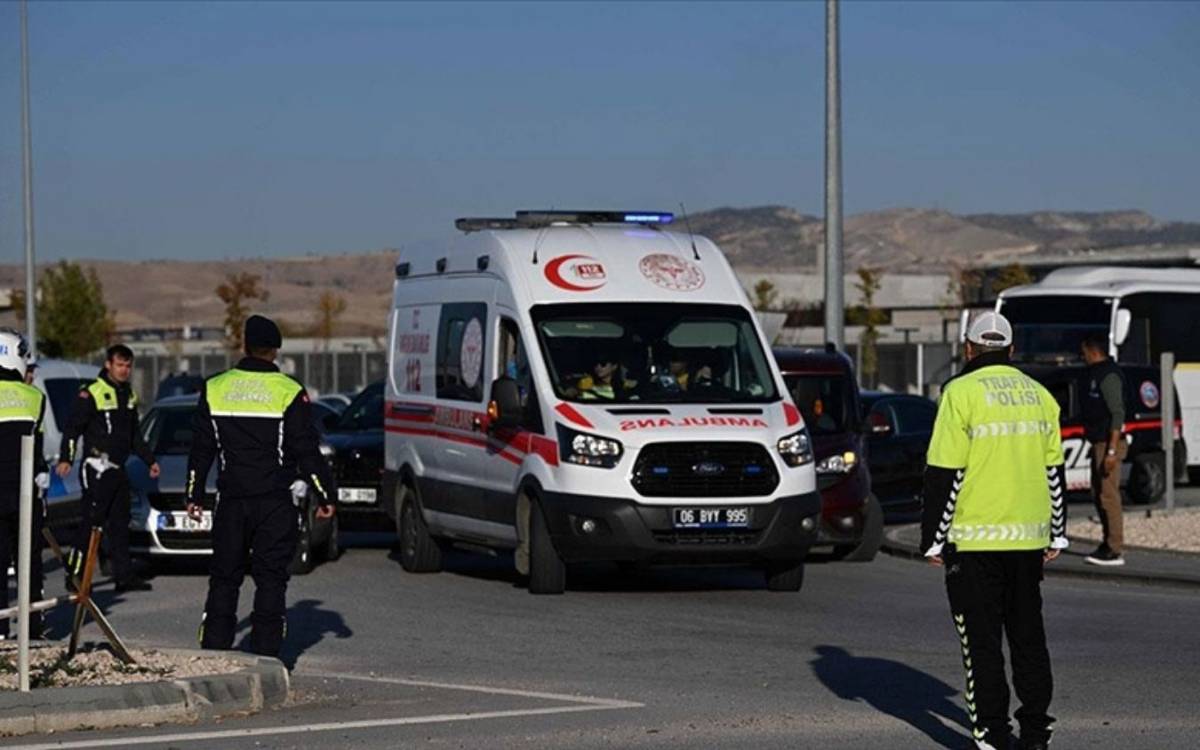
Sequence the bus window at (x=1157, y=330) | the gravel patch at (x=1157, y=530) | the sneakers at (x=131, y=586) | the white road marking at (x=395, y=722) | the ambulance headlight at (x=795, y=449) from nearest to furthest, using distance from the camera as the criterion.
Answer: the white road marking at (x=395, y=722) → the ambulance headlight at (x=795, y=449) → the sneakers at (x=131, y=586) → the gravel patch at (x=1157, y=530) → the bus window at (x=1157, y=330)

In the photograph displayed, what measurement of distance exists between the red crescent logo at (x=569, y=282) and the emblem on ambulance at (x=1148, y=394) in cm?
1385

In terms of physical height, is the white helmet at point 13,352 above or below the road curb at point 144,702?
above

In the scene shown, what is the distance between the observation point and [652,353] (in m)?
18.3

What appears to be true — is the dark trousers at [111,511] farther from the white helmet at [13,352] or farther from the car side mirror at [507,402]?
the white helmet at [13,352]

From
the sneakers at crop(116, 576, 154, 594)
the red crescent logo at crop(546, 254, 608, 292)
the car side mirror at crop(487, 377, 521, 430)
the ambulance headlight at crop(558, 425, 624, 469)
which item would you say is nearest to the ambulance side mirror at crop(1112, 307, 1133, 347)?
the red crescent logo at crop(546, 254, 608, 292)

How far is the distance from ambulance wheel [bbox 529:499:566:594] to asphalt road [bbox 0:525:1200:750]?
128 millimetres

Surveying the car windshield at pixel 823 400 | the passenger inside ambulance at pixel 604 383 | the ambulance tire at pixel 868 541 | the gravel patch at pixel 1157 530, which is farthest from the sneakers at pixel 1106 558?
the passenger inside ambulance at pixel 604 383

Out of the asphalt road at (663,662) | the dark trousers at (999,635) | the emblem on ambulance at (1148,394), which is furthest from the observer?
the emblem on ambulance at (1148,394)

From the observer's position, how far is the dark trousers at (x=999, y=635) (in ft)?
31.1

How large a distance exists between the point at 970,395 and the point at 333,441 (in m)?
14.9

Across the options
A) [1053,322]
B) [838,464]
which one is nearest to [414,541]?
[838,464]

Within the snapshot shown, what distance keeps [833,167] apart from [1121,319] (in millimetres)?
6809

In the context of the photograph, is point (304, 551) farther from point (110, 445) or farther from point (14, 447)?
point (14, 447)

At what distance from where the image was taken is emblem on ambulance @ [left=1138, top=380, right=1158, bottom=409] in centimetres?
3055
